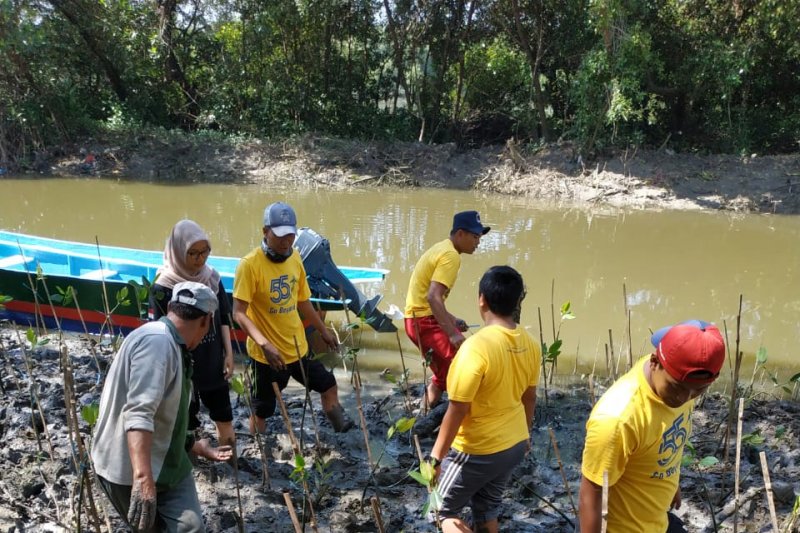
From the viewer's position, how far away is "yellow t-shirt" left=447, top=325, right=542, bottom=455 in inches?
93.0

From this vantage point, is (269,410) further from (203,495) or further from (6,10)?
(6,10)

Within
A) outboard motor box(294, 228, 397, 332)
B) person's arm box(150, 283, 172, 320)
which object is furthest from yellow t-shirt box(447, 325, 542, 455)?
outboard motor box(294, 228, 397, 332)

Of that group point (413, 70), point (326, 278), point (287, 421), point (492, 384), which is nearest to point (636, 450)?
point (492, 384)

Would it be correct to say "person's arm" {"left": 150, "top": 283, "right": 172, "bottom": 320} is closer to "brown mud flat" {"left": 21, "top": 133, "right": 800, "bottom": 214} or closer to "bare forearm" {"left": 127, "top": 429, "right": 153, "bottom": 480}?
"bare forearm" {"left": 127, "top": 429, "right": 153, "bottom": 480}

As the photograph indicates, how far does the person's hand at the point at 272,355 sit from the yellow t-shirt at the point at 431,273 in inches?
38.6

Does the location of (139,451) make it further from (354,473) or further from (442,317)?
(442,317)

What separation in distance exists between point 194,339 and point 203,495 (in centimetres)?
142

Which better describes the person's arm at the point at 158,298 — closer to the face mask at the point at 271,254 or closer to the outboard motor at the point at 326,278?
the face mask at the point at 271,254

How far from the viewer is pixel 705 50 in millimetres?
14383

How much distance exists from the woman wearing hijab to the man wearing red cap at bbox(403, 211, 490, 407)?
118 cm

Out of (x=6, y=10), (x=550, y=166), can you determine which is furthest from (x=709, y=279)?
(x=6, y=10)

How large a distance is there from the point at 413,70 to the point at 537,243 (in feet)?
33.8

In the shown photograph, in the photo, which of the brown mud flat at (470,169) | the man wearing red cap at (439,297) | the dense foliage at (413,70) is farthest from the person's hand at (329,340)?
the dense foliage at (413,70)

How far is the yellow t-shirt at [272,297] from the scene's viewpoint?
3367 millimetres
